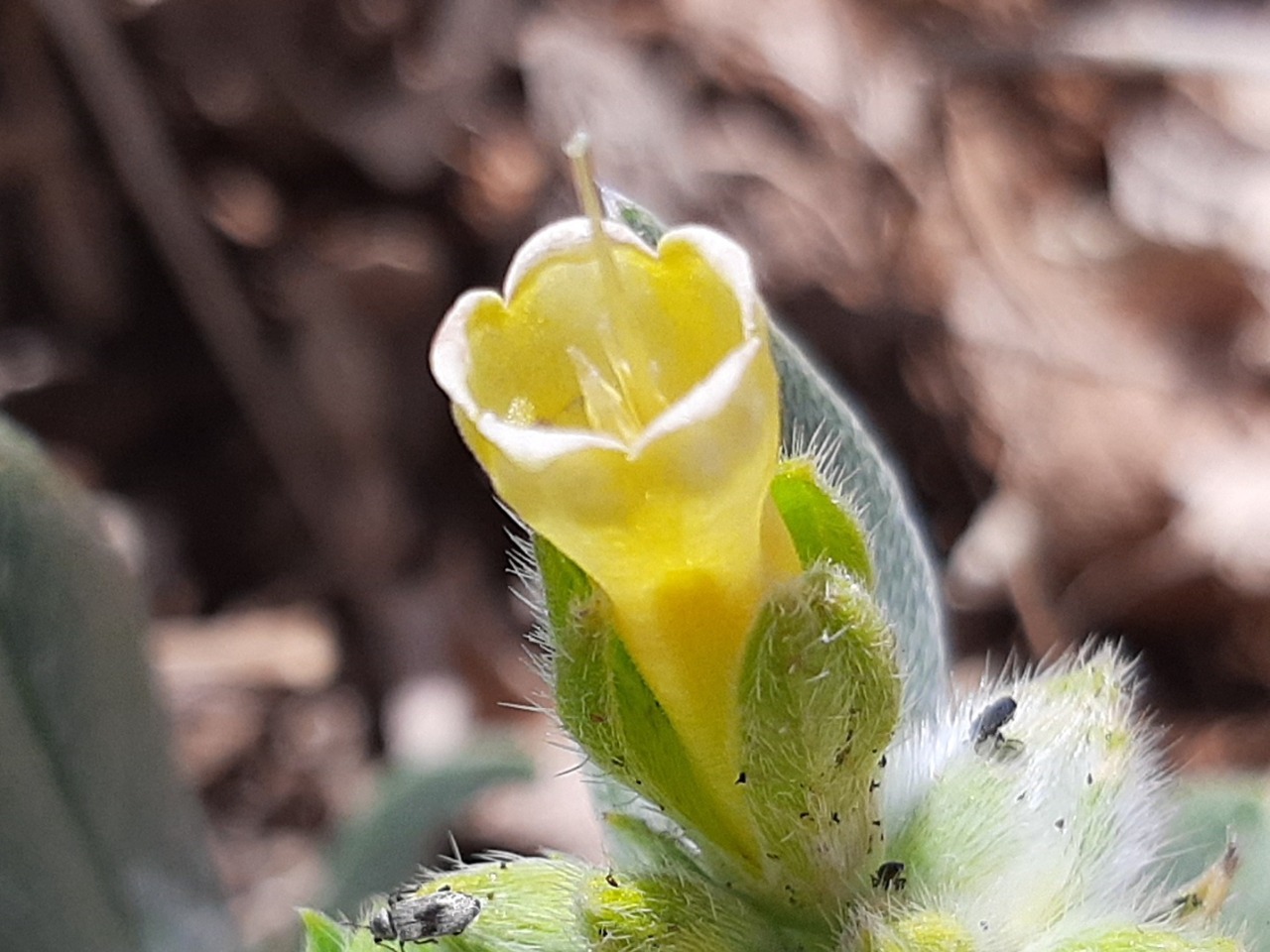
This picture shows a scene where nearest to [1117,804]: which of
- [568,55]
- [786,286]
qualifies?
[786,286]

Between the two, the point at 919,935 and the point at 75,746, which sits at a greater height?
the point at 919,935

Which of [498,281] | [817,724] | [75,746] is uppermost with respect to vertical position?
[817,724]

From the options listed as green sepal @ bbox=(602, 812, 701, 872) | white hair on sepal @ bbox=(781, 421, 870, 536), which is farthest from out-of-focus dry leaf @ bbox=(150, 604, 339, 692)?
green sepal @ bbox=(602, 812, 701, 872)

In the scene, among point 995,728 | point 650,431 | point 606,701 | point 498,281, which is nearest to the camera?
point 650,431

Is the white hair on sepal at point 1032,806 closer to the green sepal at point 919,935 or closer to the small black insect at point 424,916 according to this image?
the green sepal at point 919,935

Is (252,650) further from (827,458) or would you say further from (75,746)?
(827,458)

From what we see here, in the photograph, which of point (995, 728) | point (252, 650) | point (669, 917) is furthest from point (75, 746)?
point (252, 650)
